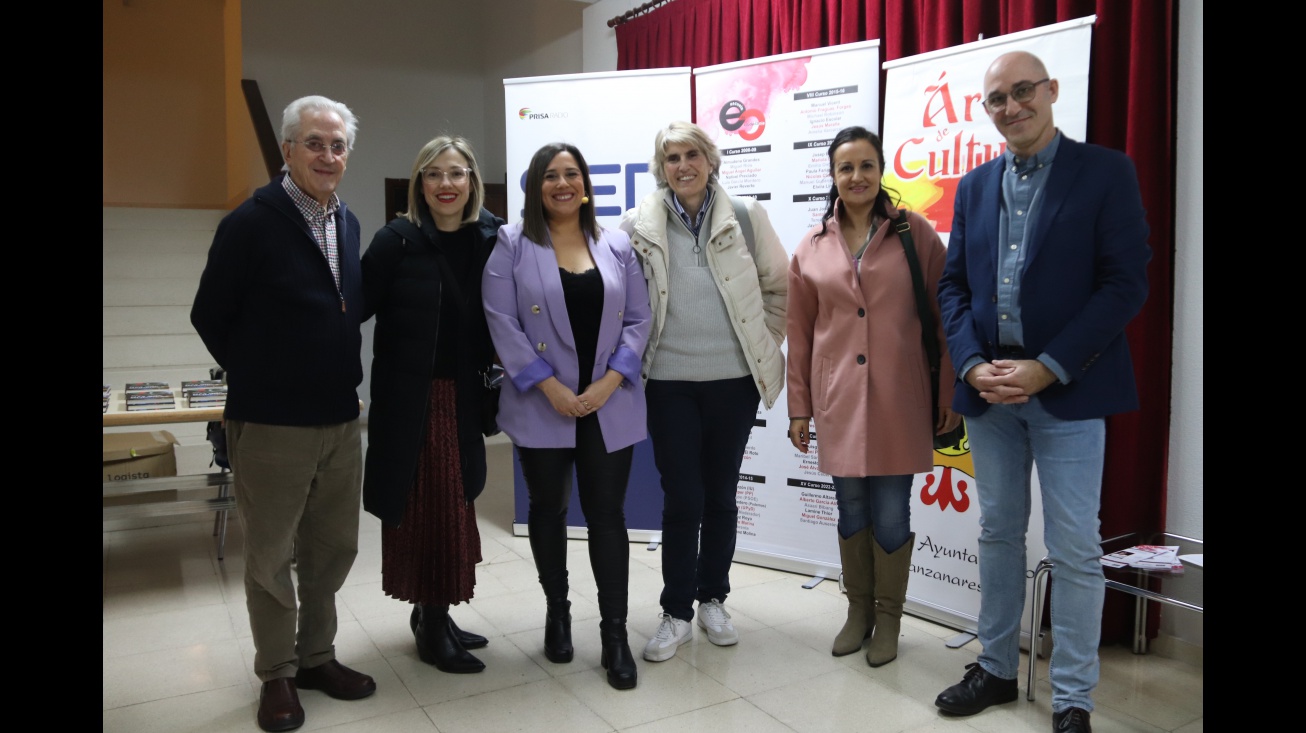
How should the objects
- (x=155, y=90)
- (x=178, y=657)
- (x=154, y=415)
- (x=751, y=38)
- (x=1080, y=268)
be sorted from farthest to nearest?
(x=155, y=90)
(x=751, y=38)
(x=154, y=415)
(x=178, y=657)
(x=1080, y=268)

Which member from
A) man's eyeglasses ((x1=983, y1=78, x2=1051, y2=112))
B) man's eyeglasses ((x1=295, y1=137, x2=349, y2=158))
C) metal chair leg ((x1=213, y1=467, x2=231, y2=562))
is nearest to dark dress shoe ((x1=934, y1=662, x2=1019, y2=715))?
man's eyeglasses ((x1=983, y1=78, x2=1051, y2=112))

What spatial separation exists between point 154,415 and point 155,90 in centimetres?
373

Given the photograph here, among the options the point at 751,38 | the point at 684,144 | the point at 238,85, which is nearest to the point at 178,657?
the point at 684,144

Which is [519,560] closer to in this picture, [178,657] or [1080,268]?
[178,657]

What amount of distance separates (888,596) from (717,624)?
553 millimetres

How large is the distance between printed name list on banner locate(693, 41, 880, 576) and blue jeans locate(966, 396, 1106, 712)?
3.91ft

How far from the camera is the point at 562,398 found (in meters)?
2.52

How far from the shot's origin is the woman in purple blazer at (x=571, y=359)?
2.54 m

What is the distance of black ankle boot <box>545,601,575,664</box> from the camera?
110 inches

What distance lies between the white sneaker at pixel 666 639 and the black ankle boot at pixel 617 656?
0.41 ft

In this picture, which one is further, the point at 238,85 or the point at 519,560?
the point at 238,85

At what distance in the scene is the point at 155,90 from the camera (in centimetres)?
633

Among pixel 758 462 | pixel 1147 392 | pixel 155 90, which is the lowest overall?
pixel 758 462

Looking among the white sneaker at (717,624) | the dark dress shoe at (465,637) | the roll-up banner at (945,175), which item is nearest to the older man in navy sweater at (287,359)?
the dark dress shoe at (465,637)
